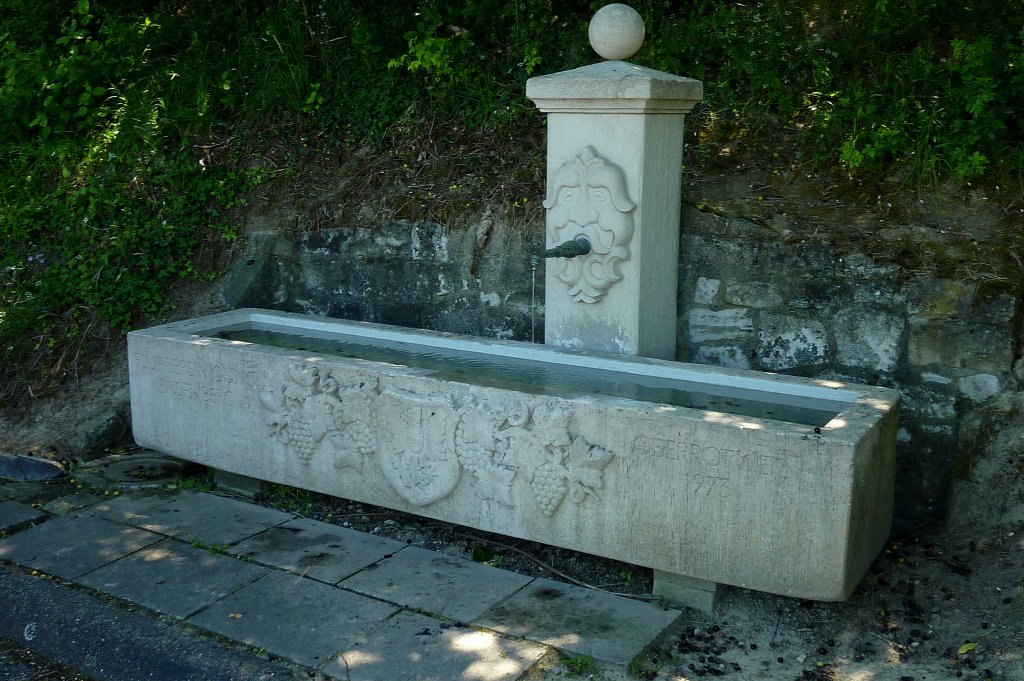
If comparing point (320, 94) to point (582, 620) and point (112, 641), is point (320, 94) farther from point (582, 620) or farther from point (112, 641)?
point (582, 620)

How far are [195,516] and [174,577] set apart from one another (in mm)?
630

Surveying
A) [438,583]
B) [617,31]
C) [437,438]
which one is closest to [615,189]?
[617,31]

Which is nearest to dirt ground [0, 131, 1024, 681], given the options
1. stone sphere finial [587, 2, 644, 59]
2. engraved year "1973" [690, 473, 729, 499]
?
engraved year "1973" [690, 473, 729, 499]

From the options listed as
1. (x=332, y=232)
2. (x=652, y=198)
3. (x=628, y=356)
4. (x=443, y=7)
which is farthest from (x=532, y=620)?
(x=443, y=7)

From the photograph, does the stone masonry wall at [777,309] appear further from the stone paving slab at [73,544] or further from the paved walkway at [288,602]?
the stone paving slab at [73,544]

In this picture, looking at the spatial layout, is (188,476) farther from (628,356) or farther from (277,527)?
(628,356)

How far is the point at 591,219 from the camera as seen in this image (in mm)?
4305

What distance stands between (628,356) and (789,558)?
3.89ft

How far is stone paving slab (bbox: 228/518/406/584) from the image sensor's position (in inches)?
152

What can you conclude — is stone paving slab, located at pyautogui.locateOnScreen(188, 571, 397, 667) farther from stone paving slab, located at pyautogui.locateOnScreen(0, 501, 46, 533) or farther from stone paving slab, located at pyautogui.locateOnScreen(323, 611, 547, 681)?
stone paving slab, located at pyautogui.locateOnScreen(0, 501, 46, 533)

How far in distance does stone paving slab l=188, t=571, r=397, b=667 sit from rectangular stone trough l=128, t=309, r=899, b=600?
0.55m

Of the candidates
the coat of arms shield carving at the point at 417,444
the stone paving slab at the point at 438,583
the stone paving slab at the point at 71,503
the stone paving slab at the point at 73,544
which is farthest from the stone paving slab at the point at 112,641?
the coat of arms shield carving at the point at 417,444

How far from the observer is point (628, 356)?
4.16 metres

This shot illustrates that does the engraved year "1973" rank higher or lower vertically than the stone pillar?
lower
